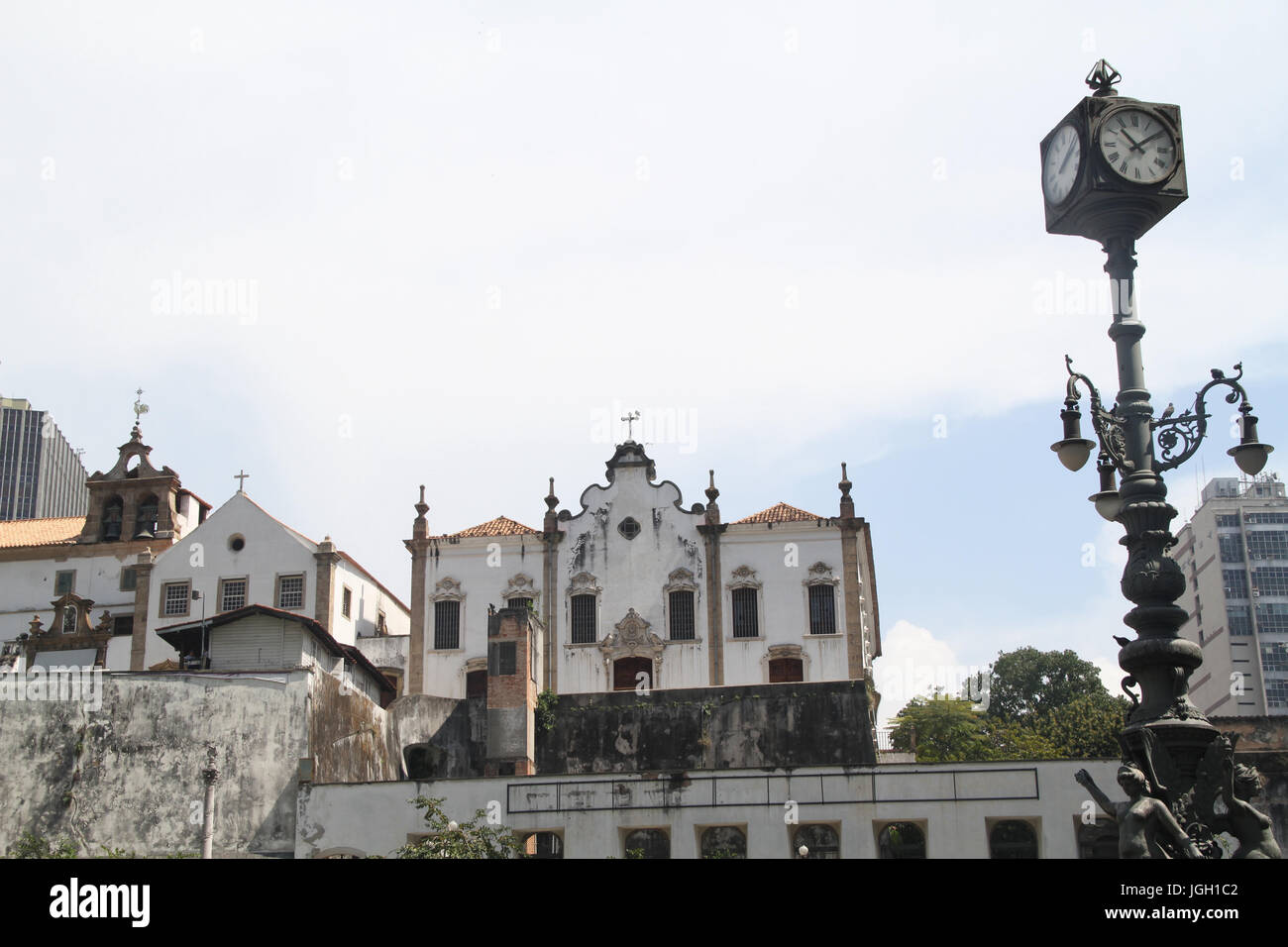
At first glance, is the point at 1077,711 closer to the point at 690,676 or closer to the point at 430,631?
the point at 690,676

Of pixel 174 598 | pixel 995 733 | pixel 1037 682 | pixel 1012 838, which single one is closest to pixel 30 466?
pixel 174 598

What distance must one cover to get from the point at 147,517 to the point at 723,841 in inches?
1272

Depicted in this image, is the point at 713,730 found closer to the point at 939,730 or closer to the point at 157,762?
the point at 939,730

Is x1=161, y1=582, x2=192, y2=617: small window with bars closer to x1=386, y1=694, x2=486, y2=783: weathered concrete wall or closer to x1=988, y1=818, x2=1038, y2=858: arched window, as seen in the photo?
x1=386, y1=694, x2=486, y2=783: weathered concrete wall

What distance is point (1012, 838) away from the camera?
1230 inches

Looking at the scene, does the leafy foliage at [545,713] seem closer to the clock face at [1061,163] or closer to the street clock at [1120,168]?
the clock face at [1061,163]

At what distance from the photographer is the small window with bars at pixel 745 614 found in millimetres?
46938

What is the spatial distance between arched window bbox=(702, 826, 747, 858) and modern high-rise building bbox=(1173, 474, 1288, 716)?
2598 inches

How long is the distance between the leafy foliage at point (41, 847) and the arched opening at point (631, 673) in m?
18.4

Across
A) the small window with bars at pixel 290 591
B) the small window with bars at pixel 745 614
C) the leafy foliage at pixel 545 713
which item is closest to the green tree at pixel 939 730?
the small window with bars at pixel 745 614

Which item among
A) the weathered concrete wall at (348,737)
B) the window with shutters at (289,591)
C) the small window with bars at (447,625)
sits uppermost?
the window with shutters at (289,591)
